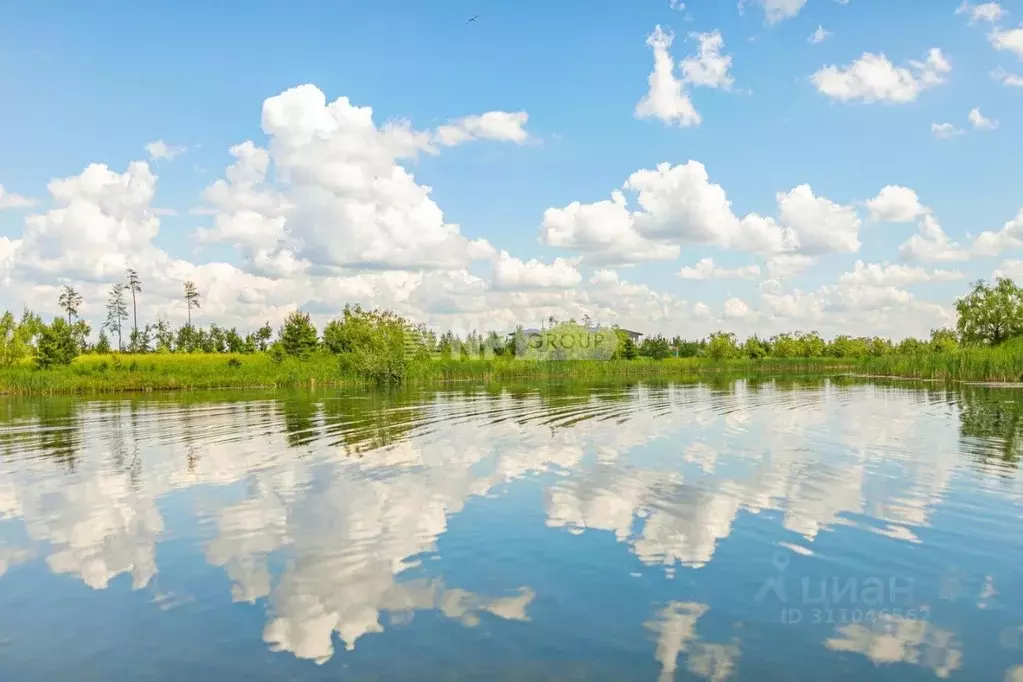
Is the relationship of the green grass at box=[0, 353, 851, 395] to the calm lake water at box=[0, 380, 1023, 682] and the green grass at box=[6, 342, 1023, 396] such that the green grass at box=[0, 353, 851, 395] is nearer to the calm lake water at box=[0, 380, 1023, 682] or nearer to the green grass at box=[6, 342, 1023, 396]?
the green grass at box=[6, 342, 1023, 396]

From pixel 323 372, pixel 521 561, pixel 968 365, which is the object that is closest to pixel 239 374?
pixel 323 372

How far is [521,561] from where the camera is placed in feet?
36.6

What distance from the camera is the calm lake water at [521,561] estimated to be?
307 inches

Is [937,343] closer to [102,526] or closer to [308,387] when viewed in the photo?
[308,387]

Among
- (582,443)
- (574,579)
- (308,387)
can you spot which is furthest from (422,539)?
(308,387)

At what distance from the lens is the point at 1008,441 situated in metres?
22.9

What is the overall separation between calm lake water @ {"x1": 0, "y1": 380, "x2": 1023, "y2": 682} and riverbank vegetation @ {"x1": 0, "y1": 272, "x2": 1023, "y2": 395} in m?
49.8

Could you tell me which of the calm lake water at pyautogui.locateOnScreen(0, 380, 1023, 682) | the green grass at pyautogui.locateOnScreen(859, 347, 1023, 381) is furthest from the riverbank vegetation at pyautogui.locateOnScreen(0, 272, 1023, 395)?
the calm lake water at pyautogui.locateOnScreen(0, 380, 1023, 682)

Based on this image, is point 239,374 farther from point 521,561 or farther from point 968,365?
point 968,365

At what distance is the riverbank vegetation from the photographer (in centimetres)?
6969

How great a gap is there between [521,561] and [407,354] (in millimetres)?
75380

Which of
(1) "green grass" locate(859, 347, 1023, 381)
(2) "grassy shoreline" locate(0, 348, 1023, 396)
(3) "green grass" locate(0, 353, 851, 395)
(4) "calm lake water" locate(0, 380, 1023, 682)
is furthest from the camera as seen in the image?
(3) "green grass" locate(0, 353, 851, 395)

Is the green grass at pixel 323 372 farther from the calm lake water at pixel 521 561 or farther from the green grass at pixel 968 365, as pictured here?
the calm lake water at pixel 521 561

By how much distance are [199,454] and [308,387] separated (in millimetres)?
47104
